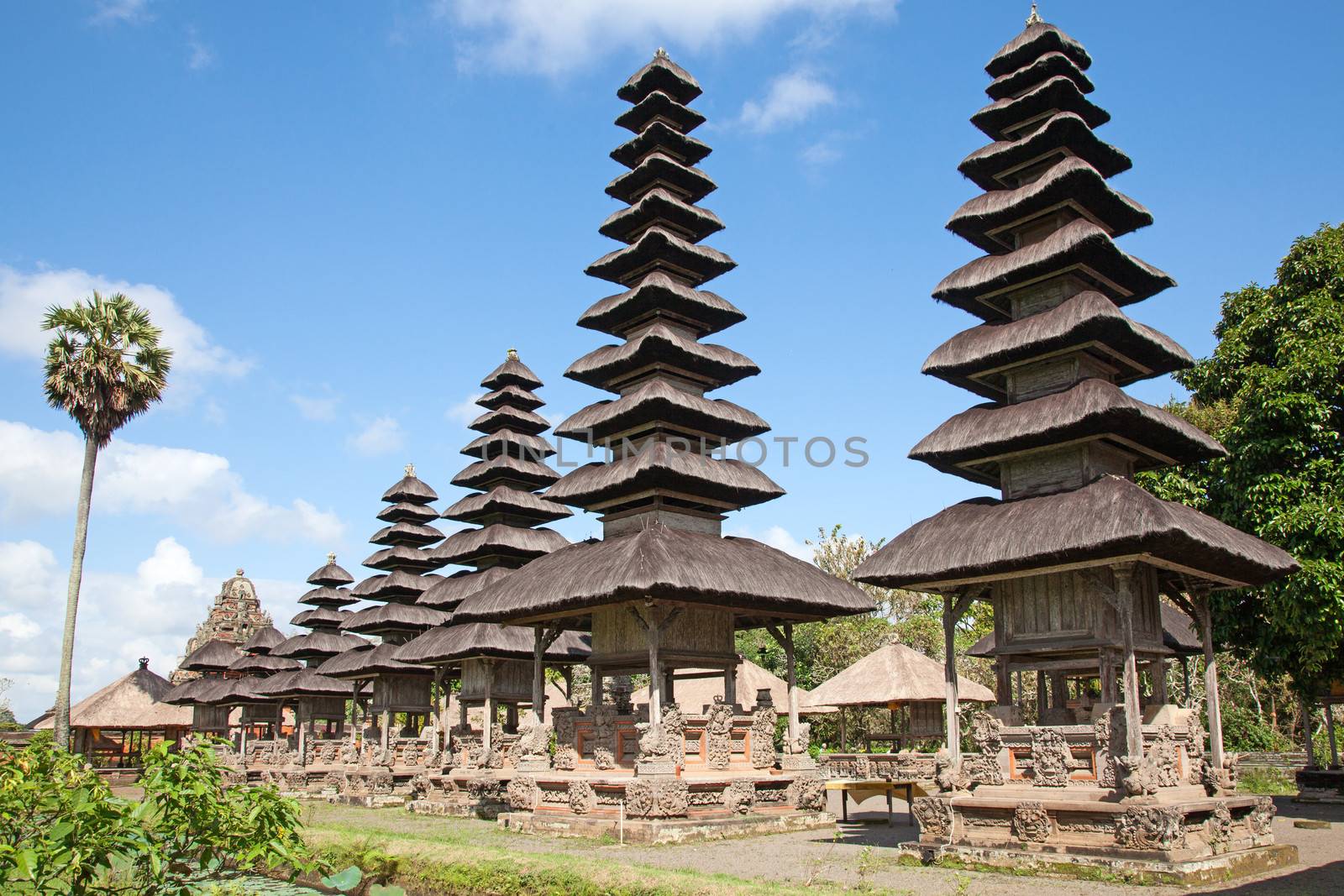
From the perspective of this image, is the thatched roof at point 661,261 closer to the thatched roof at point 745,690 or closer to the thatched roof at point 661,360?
the thatched roof at point 661,360

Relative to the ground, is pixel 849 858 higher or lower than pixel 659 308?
lower

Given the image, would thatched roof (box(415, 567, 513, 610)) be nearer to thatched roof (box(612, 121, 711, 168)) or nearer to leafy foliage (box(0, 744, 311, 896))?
thatched roof (box(612, 121, 711, 168))

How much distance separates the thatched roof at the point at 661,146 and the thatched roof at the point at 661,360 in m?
4.98

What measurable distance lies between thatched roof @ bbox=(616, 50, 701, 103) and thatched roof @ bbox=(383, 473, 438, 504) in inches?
705

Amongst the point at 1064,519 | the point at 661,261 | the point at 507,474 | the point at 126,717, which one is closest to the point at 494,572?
the point at 507,474

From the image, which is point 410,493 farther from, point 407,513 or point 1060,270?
point 1060,270

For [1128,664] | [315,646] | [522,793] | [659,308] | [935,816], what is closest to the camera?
[1128,664]

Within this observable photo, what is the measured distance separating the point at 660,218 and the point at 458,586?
1252cm

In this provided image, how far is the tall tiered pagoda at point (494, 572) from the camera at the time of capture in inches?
1006

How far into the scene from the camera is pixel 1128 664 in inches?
573

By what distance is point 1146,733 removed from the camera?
1455cm

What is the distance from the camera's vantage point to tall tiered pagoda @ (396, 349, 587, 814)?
83.9 feet

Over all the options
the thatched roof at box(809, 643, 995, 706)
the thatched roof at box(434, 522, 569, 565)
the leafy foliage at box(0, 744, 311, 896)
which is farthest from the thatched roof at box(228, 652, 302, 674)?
the leafy foliage at box(0, 744, 311, 896)

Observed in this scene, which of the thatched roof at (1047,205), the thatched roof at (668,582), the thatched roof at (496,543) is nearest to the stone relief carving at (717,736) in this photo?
the thatched roof at (668,582)
